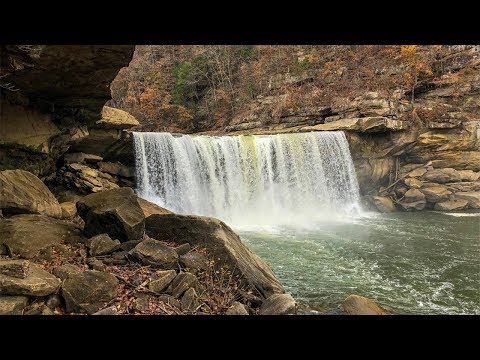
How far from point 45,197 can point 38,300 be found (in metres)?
4.59

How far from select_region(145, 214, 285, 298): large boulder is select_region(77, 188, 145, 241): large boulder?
557mm

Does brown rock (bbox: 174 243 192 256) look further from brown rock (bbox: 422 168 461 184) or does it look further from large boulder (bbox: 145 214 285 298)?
brown rock (bbox: 422 168 461 184)

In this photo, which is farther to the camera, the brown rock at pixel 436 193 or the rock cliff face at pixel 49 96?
the brown rock at pixel 436 193

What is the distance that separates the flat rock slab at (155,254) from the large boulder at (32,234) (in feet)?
5.26

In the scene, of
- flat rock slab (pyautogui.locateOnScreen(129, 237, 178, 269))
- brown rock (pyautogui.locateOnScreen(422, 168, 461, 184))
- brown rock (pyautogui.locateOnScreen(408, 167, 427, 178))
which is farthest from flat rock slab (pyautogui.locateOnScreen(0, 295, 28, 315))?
brown rock (pyautogui.locateOnScreen(422, 168, 461, 184))

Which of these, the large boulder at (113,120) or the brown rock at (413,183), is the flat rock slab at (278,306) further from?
the brown rock at (413,183)

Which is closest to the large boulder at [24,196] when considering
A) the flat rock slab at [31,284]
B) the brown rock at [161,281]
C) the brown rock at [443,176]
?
the flat rock slab at [31,284]

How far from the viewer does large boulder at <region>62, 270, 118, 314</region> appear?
4.39 meters

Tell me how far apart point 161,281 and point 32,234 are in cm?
285

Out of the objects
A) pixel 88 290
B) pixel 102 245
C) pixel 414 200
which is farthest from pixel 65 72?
pixel 414 200

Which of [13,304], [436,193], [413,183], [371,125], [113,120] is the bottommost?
[436,193]

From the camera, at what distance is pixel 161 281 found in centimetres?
515

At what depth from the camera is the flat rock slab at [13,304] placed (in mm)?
4016

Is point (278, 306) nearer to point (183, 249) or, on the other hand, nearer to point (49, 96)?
point (183, 249)
